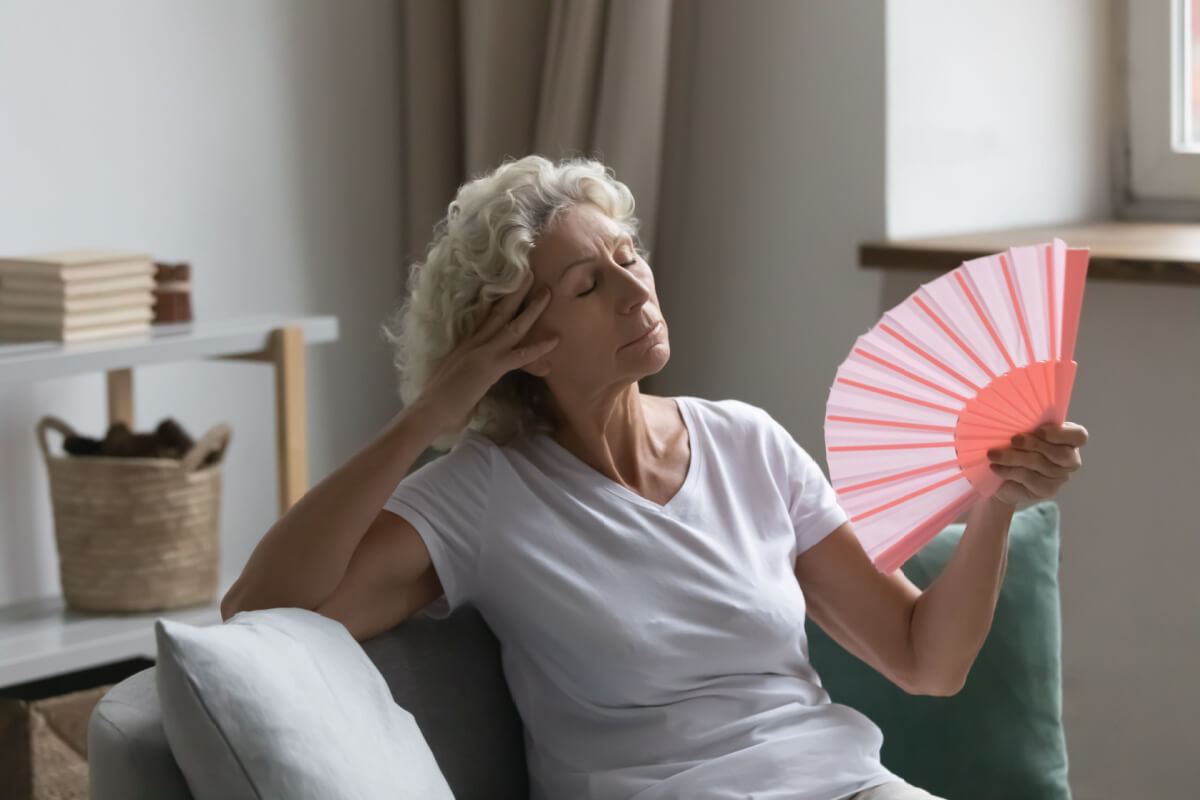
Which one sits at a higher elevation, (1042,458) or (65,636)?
(1042,458)

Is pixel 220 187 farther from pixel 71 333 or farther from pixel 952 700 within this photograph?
pixel 952 700

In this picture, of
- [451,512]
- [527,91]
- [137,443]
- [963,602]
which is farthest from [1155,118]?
[137,443]

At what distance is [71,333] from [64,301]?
0.05m

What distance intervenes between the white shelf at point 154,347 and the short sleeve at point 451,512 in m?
0.69

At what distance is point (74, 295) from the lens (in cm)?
207

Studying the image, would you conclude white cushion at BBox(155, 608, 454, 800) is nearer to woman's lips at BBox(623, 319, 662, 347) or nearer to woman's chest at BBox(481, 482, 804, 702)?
woman's chest at BBox(481, 482, 804, 702)

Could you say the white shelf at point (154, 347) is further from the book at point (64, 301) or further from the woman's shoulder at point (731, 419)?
the woman's shoulder at point (731, 419)

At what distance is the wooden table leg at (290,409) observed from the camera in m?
2.31

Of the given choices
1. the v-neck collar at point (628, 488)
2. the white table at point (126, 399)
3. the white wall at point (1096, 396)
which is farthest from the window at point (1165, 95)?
the white table at point (126, 399)

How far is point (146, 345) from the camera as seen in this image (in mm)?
2117

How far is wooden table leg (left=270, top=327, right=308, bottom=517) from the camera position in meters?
2.31

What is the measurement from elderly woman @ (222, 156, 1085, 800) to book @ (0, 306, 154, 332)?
0.67 meters

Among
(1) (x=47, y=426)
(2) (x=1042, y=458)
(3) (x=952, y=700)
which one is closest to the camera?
(2) (x=1042, y=458)

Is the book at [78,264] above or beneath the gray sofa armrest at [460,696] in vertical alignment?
above
